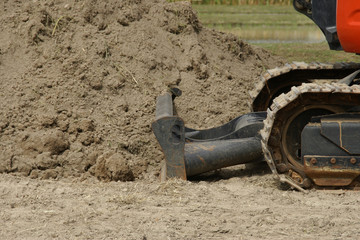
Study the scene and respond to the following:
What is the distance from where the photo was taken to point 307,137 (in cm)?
520

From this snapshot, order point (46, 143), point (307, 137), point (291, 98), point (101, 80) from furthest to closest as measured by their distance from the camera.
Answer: point (101, 80) < point (46, 143) < point (307, 137) < point (291, 98)

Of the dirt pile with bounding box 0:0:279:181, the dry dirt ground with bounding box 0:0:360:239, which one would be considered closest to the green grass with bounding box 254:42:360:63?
the dry dirt ground with bounding box 0:0:360:239

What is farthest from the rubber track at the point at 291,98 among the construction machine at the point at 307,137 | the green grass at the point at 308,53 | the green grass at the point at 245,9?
the green grass at the point at 245,9

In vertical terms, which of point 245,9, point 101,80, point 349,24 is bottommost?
point 245,9

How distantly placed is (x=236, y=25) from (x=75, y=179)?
1229cm

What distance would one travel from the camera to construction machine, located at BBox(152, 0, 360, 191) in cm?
511

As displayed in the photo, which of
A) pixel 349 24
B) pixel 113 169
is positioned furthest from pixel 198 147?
pixel 349 24

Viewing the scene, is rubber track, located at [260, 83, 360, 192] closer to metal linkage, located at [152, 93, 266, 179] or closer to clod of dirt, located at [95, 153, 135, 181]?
metal linkage, located at [152, 93, 266, 179]

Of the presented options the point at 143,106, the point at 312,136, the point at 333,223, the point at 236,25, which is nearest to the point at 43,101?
the point at 143,106

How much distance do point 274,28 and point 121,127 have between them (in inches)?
457

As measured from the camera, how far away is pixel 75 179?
5812mm

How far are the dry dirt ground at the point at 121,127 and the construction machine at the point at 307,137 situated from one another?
195 mm

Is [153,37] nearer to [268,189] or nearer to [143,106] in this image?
[143,106]

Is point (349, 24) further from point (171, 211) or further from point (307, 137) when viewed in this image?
point (171, 211)
